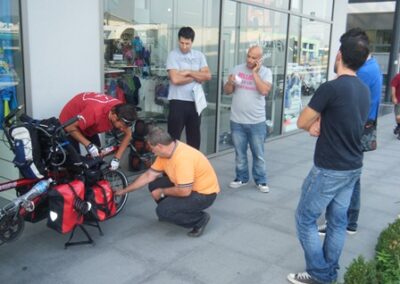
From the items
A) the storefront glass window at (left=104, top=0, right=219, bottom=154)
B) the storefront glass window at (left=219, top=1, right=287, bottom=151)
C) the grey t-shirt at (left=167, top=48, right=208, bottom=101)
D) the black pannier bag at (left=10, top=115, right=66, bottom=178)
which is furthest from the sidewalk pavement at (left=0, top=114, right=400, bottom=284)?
the storefront glass window at (left=219, top=1, right=287, bottom=151)

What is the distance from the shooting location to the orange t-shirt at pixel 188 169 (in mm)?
3471

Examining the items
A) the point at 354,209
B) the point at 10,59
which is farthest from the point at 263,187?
the point at 10,59

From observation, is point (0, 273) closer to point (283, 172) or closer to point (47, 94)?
point (47, 94)

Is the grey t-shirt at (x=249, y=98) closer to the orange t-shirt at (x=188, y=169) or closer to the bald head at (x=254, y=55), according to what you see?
the bald head at (x=254, y=55)

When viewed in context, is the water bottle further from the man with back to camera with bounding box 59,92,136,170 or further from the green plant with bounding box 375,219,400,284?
the green plant with bounding box 375,219,400,284

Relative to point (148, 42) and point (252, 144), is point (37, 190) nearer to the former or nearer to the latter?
point (252, 144)

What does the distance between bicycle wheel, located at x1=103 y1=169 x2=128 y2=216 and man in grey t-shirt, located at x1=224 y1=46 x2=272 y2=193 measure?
1377 millimetres

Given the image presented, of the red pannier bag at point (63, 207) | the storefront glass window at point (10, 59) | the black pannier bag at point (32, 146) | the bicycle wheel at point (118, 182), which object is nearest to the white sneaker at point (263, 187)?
the bicycle wheel at point (118, 182)

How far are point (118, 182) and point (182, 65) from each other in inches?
59.2

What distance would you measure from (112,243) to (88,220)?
0.97ft

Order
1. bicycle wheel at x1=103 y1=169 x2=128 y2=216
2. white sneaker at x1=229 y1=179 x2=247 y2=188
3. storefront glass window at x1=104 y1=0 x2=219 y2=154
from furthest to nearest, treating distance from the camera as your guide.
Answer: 1. white sneaker at x1=229 y1=179 x2=247 y2=188
2. storefront glass window at x1=104 y1=0 x2=219 y2=154
3. bicycle wheel at x1=103 y1=169 x2=128 y2=216

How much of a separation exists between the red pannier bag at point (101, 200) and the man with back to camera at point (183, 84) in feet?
4.95

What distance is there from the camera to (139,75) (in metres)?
5.51

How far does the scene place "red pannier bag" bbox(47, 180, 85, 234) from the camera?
3.15 meters
